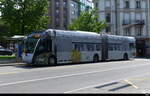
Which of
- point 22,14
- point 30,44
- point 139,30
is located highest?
point 22,14

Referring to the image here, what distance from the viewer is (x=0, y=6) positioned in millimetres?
42875

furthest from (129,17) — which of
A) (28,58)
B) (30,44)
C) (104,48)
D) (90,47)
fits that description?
(28,58)

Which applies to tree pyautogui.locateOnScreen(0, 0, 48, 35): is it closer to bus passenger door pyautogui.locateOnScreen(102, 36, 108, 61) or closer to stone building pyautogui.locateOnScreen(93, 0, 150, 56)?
bus passenger door pyautogui.locateOnScreen(102, 36, 108, 61)

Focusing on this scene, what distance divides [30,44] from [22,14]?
11185 mm

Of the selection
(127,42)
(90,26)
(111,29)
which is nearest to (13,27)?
(127,42)

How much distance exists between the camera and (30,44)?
30.8 m

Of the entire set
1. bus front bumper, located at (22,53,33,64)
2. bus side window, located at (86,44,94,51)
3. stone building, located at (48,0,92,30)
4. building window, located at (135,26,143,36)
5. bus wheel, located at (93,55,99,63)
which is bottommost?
bus wheel, located at (93,55,99,63)

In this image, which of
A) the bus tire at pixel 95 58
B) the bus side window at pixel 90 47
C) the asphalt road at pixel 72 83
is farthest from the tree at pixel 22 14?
the asphalt road at pixel 72 83

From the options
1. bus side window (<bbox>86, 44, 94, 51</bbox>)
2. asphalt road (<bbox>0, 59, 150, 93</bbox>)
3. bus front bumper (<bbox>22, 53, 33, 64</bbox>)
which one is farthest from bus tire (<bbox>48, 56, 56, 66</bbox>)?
asphalt road (<bbox>0, 59, 150, 93</bbox>)

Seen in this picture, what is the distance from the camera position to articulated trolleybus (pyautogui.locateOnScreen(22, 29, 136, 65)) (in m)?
30.5

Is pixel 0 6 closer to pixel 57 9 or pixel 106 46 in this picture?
pixel 106 46

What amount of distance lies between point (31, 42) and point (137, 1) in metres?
53.1

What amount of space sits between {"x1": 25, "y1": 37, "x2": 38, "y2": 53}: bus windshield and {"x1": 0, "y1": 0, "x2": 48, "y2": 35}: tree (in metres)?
10.2

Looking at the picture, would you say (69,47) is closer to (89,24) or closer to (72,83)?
(72,83)
